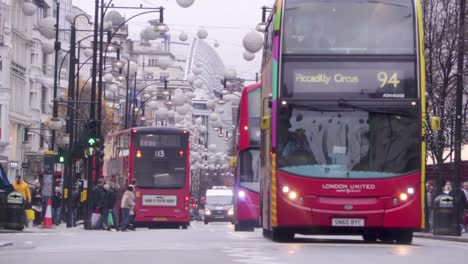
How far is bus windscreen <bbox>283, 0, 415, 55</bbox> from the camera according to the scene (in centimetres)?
2430

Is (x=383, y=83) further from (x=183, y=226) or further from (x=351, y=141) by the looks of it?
(x=183, y=226)

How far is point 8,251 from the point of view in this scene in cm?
2230

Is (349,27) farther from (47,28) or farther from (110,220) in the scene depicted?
(47,28)

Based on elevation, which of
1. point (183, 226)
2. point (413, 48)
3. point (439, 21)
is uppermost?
point (439, 21)

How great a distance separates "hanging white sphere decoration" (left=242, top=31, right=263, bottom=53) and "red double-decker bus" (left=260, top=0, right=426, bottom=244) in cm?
1592

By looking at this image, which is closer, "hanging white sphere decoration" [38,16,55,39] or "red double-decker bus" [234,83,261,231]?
"red double-decker bus" [234,83,261,231]

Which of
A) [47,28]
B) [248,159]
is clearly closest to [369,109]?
[248,159]

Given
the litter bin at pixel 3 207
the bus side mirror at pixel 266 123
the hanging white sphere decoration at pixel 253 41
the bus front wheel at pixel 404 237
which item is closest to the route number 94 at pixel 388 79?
the bus side mirror at pixel 266 123

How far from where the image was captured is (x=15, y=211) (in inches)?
1492

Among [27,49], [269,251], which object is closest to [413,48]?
[269,251]

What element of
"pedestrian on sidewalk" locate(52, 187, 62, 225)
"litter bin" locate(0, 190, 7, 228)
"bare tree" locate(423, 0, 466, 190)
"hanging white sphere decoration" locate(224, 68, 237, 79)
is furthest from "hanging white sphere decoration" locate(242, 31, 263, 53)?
"hanging white sphere decoration" locate(224, 68, 237, 79)

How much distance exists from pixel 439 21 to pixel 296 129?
2390 centimetres

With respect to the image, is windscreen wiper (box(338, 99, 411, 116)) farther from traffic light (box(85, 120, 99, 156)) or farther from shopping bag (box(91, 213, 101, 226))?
shopping bag (box(91, 213, 101, 226))

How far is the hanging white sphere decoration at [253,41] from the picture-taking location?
4053cm
